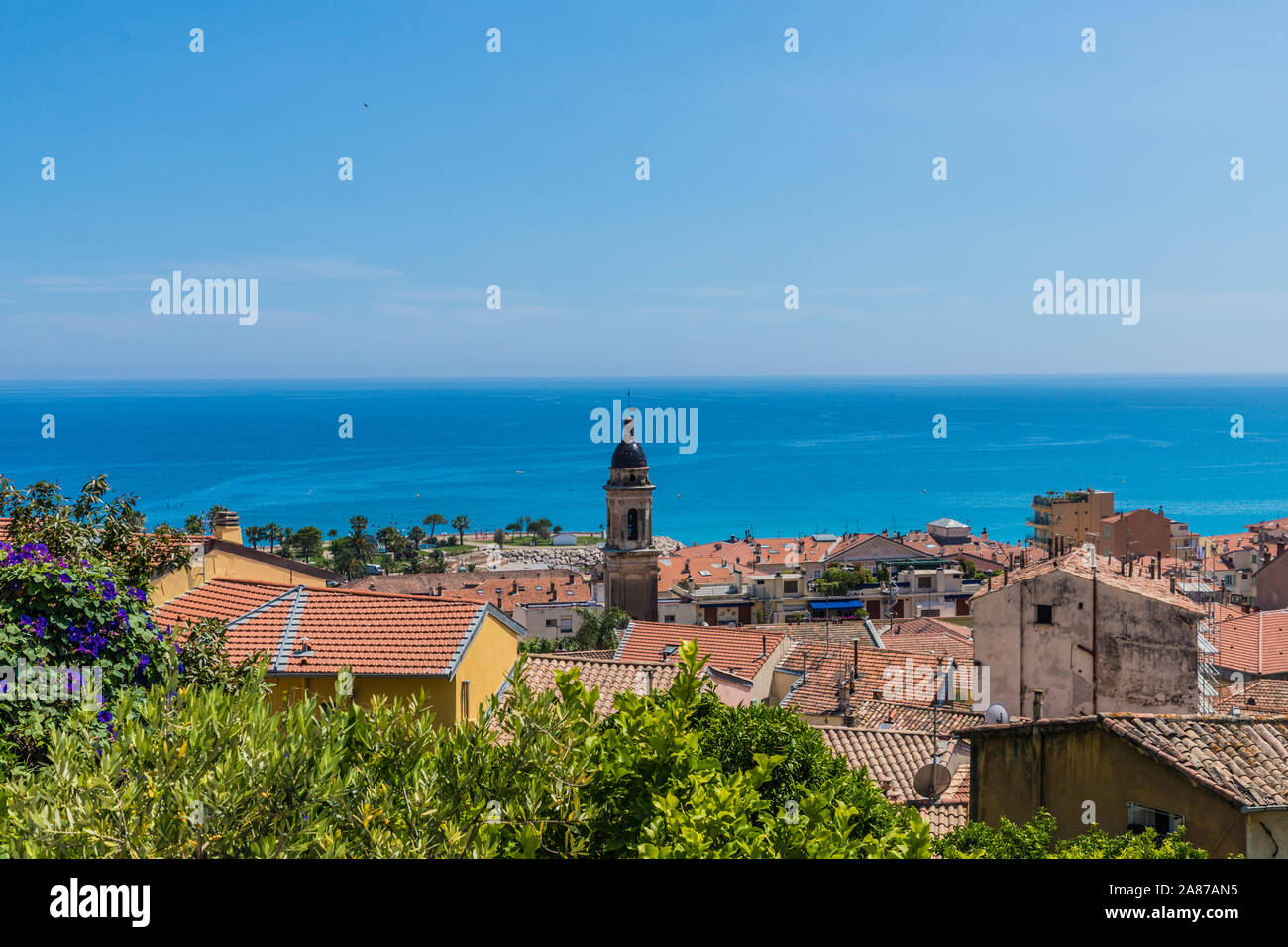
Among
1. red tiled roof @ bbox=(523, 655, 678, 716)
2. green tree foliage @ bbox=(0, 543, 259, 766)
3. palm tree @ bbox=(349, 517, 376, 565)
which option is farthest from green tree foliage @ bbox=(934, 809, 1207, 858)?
palm tree @ bbox=(349, 517, 376, 565)

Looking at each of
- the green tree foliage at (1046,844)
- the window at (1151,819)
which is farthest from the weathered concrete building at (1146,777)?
the green tree foliage at (1046,844)

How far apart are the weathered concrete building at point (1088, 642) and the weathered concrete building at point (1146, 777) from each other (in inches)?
211

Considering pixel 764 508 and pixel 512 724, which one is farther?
pixel 764 508

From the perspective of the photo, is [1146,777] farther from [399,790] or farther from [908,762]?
[399,790]

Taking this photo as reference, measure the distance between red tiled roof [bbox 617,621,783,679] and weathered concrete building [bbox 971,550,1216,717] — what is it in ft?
33.0

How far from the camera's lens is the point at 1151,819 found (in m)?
11.7

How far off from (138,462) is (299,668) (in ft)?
667

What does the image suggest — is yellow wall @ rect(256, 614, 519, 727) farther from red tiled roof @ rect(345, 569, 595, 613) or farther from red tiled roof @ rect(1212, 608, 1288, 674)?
red tiled roof @ rect(345, 569, 595, 613)

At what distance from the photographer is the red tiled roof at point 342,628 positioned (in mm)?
13648

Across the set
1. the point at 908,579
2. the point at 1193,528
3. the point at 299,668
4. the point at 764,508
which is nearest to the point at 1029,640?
the point at 299,668

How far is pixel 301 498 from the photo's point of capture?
166750mm

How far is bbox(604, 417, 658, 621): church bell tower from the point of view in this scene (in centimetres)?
4431

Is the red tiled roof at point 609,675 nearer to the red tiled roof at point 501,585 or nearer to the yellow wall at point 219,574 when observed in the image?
the yellow wall at point 219,574
